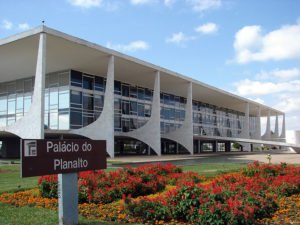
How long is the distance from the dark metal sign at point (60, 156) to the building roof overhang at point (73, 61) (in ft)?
77.5

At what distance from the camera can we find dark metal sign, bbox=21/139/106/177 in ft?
19.0

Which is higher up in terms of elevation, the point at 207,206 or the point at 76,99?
the point at 76,99

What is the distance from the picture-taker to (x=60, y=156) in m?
6.32

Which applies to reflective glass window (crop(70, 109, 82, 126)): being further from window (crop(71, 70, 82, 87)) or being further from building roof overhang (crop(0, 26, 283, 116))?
building roof overhang (crop(0, 26, 283, 116))

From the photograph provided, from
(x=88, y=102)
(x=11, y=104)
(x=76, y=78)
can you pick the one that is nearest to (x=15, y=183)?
(x=76, y=78)

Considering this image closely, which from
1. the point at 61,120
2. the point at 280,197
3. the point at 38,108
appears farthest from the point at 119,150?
the point at 280,197

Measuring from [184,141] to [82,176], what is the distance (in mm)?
41460

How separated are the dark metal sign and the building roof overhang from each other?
23620mm

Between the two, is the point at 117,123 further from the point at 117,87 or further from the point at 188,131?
the point at 188,131

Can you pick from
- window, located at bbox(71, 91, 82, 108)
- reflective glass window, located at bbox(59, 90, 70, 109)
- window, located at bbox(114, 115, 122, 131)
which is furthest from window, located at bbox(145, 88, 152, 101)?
reflective glass window, located at bbox(59, 90, 70, 109)

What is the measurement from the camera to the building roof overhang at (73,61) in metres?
30.2

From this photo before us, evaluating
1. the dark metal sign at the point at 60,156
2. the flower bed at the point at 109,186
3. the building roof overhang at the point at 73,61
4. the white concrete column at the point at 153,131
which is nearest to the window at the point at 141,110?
the building roof overhang at the point at 73,61

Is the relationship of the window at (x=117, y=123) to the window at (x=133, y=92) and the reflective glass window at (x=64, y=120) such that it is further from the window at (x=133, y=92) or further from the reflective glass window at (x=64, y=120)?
the reflective glass window at (x=64, y=120)

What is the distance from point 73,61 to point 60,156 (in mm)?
31272
